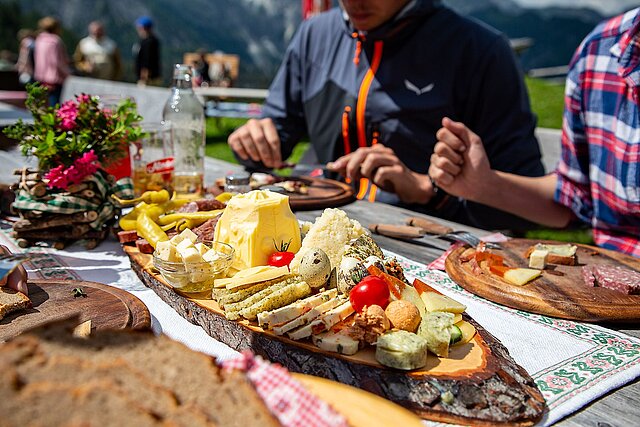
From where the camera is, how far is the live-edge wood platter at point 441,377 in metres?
1.05

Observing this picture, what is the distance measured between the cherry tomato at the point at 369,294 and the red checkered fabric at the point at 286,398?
0.44 metres

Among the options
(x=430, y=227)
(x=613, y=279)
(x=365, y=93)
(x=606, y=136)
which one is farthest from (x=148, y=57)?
(x=613, y=279)

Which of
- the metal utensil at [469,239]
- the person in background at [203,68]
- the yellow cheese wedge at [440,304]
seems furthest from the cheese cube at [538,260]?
the person in background at [203,68]

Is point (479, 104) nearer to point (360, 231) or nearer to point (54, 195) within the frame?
point (360, 231)

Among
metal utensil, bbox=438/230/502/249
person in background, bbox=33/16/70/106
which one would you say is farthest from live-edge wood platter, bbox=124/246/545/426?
person in background, bbox=33/16/70/106

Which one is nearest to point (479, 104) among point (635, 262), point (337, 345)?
point (635, 262)

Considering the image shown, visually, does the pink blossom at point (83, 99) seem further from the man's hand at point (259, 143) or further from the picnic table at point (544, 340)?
the man's hand at point (259, 143)

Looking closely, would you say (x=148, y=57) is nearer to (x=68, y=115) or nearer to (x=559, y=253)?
(x=68, y=115)

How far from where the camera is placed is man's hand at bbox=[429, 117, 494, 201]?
2.40 meters

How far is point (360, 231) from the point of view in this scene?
1.69 metres

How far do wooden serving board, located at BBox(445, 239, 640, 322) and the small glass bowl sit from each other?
760 mm

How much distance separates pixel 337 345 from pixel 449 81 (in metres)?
2.41

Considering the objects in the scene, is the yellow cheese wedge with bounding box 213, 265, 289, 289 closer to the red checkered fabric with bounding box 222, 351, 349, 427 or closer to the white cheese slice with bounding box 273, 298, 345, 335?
the white cheese slice with bounding box 273, 298, 345, 335

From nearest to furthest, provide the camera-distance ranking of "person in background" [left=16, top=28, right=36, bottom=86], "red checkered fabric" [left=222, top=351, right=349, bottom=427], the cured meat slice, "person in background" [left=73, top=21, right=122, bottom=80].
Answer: "red checkered fabric" [left=222, top=351, right=349, bottom=427]
the cured meat slice
"person in background" [left=16, top=28, right=36, bottom=86]
"person in background" [left=73, top=21, right=122, bottom=80]
